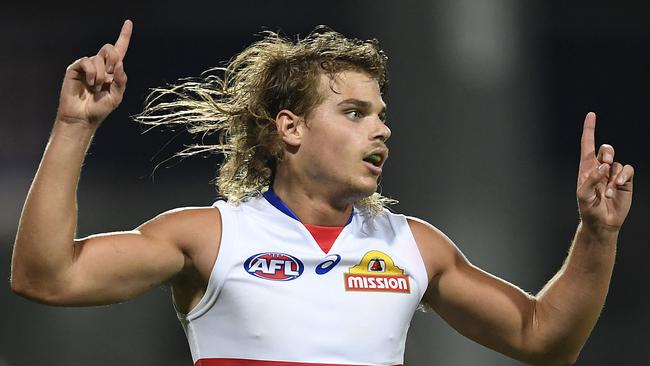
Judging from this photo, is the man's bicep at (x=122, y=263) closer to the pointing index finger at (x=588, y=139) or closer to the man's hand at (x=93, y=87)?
the man's hand at (x=93, y=87)

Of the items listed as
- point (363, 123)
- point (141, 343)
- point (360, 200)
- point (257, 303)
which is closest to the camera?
point (257, 303)

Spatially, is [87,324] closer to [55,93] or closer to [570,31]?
[55,93]

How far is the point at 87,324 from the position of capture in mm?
4773

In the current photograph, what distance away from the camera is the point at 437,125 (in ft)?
16.6

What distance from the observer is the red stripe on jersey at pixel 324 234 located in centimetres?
272

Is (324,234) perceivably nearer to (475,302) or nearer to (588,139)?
(475,302)

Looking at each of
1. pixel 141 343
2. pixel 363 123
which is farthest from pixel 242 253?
pixel 141 343

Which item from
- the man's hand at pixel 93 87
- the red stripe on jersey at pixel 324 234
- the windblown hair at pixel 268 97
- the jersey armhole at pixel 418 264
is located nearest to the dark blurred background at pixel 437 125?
the windblown hair at pixel 268 97

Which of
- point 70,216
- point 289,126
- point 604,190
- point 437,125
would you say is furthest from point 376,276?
point 437,125

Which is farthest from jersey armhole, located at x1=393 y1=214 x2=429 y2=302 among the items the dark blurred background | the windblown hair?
the dark blurred background

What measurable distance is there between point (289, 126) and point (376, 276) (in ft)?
1.62

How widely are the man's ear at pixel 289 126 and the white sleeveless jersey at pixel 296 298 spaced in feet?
0.70

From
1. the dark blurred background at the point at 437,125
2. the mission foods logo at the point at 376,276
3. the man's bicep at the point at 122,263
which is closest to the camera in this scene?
the man's bicep at the point at 122,263

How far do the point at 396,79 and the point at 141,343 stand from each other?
1711mm
